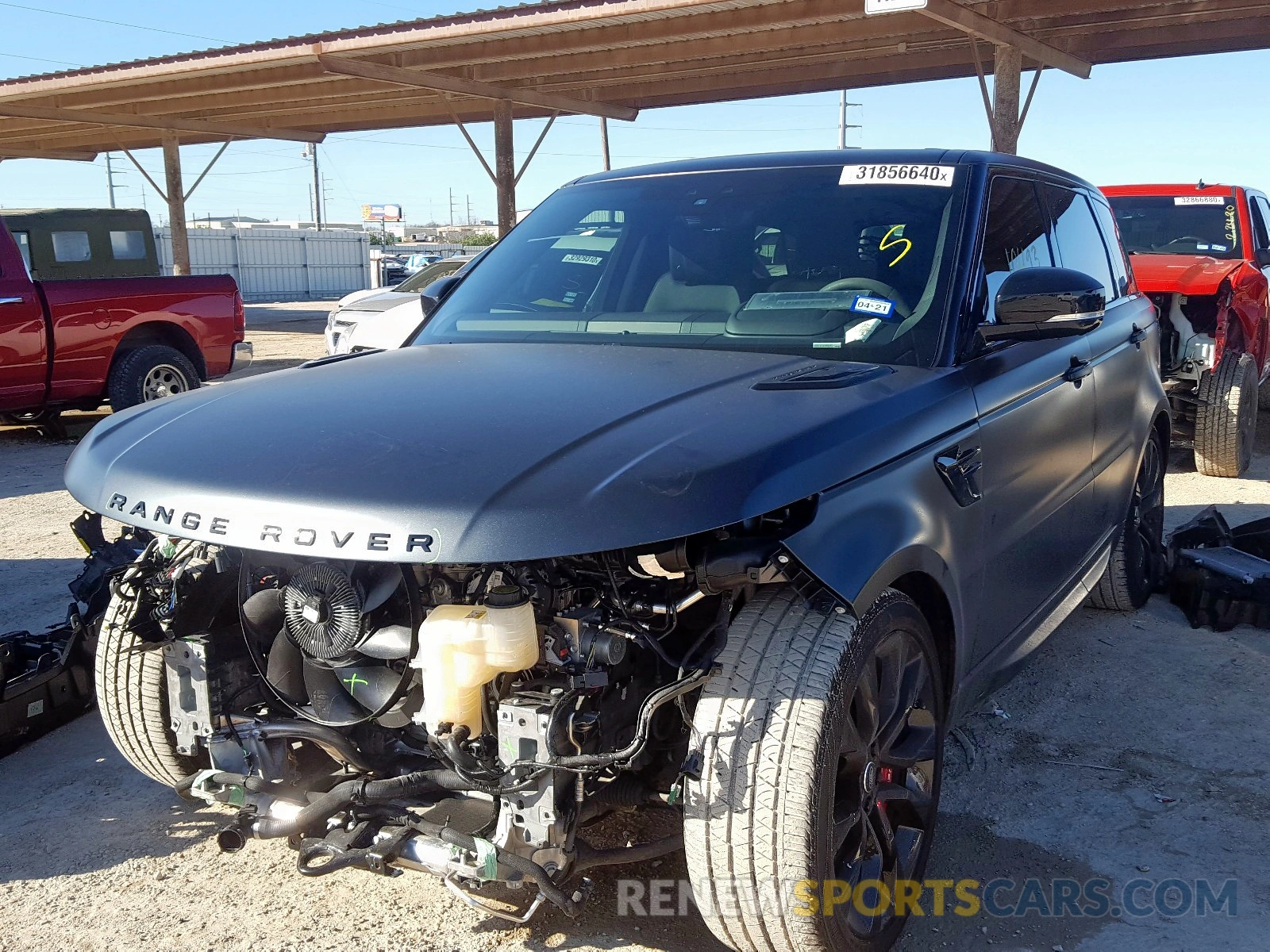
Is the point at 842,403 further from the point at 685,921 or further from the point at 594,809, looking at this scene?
the point at 685,921

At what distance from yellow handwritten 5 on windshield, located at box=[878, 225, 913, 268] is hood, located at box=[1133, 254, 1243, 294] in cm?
535

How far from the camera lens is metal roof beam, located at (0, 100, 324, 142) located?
18203mm

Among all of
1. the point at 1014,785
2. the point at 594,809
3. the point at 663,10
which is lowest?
the point at 1014,785

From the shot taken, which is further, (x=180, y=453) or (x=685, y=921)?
(x=685, y=921)

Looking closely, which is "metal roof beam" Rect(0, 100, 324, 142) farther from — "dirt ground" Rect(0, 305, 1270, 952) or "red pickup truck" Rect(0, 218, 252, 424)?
"dirt ground" Rect(0, 305, 1270, 952)

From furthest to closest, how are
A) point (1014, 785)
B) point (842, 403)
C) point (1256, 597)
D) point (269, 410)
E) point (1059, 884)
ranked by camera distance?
point (1256, 597)
point (1014, 785)
point (1059, 884)
point (269, 410)
point (842, 403)

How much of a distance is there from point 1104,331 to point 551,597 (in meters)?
2.71

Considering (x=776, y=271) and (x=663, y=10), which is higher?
(x=663, y=10)

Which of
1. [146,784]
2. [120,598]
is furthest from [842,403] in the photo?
[146,784]

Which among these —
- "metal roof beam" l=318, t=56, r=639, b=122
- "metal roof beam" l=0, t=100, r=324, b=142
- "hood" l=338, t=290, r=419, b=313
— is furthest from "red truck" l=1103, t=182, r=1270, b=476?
"metal roof beam" l=0, t=100, r=324, b=142

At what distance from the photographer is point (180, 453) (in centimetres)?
240

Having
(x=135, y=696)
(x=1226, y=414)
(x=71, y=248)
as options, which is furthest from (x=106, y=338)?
(x=1226, y=414)

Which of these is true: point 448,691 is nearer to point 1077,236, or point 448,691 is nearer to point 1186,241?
A: point 1077,236

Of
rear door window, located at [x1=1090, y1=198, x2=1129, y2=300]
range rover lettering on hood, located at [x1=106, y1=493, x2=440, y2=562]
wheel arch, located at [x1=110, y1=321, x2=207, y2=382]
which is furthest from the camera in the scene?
wheel arch, located at [x1=110, y1=321, x2=207, y2=382]
